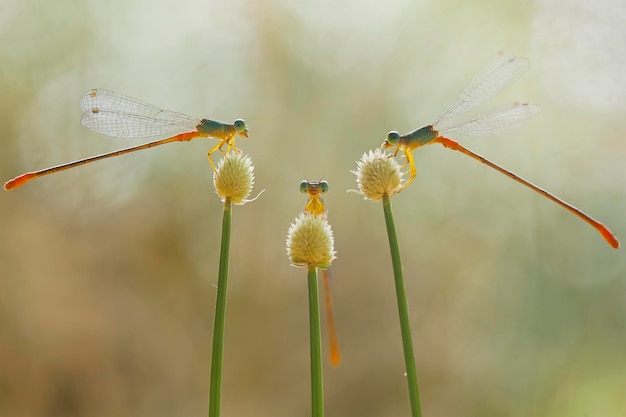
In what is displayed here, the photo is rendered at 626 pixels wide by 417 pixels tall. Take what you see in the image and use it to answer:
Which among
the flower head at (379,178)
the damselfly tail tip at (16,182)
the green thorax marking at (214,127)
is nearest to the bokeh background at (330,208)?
the damselfly tail tip at (16,182)

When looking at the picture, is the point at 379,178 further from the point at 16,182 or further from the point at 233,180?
the point at 16,182

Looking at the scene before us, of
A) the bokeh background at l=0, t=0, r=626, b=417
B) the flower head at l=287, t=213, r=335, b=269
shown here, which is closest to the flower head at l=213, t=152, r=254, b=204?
the flower head at l=287, t=213, r=335, b=269

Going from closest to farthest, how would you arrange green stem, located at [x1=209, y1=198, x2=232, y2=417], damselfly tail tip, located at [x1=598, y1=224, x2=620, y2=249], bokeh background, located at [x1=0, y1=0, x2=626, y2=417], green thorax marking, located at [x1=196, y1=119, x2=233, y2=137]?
green stem, located at [x1=209, y1=198, x2=232, y2=417], damselfly tail tip, located at [x1=598, y1=224, x2=620, y2=249], green thorax marking, located at [x1=196, y1=119, x2=233, y2=137], bokeh background, located at [x1=0, y1=0, x2=626, y2=417]

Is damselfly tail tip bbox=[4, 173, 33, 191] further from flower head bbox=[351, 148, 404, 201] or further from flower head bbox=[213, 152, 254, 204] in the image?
flower head bbox=[351, 148, 404, 201]

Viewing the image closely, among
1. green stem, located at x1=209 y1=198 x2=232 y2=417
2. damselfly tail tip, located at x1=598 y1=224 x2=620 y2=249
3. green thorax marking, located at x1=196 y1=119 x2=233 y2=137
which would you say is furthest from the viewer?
green thorax marking, located at x1=196 y1=119 x2=233 y2=137

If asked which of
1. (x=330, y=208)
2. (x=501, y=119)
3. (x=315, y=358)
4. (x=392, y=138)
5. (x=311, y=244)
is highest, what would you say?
(x=330, y=208)

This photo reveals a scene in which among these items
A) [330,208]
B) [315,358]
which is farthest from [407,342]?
[330,208]

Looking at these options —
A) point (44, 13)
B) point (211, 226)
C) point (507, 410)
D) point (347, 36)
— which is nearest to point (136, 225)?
point (211, 226)
